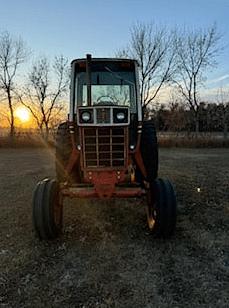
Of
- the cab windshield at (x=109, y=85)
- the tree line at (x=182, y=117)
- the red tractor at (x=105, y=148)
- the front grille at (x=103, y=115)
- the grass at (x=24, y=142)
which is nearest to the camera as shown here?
the front grille at (x=103, y=115)

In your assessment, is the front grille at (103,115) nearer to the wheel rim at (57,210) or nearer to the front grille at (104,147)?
the front grille at (104,147)

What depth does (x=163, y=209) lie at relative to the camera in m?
3.07

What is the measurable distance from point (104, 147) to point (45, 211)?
1100 millimetres

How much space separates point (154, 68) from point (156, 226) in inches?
741

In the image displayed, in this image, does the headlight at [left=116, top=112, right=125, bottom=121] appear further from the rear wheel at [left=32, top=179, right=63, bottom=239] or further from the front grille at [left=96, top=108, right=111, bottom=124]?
the rear wheel at [left=32, top=179, right=63, bottom=239]

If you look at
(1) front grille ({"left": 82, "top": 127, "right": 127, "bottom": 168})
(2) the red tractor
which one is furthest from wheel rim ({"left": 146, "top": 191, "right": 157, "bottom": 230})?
(1) front grille ({"left": 82, "top": 127, "right": 127, "bottom": 168})

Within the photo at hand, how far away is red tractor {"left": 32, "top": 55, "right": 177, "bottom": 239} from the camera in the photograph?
3.04 metres

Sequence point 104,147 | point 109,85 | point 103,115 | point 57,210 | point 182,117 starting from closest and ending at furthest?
point 103,115 < point 104,147 < point 57,210 < point 109,85 < point 182,117

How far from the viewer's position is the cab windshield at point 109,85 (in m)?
3.66

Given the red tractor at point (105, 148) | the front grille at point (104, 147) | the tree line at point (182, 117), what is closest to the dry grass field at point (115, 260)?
the red tractor at point (105, 148)

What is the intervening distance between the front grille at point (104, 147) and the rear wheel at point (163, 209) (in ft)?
1.94

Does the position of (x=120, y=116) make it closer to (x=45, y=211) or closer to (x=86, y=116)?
(x=86, y=116)

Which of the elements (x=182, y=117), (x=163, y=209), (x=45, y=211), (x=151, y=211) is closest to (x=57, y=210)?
(x=45, y=211)

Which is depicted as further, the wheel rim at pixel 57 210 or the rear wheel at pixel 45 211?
the wheel rim at pixel 57 210
